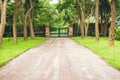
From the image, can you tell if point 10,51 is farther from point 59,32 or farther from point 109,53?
point 59,32

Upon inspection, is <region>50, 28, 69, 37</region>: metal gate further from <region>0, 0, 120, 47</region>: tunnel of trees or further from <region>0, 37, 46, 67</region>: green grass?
<region>0, 37, 46, 67</region>: green grass

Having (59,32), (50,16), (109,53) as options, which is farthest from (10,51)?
(50,16)

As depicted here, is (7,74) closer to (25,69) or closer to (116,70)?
(25,69)

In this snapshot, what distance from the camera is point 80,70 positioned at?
14.1 metres

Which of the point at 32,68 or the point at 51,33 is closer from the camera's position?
the point at 32,68

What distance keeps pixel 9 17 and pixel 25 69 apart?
40.7m

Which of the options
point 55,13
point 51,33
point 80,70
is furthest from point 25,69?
point 55,13

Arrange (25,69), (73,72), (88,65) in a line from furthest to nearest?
1. (88,65)
2. (25,69)
3. (73,72)

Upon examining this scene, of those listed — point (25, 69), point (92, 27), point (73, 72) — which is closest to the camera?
point (73, 72)

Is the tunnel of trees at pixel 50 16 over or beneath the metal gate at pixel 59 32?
over

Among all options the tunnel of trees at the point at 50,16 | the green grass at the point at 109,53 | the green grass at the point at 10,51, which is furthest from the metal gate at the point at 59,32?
the green grass at the point at 109,53

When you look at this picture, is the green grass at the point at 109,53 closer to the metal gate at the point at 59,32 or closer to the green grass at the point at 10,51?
the green grass at the point at 10,51

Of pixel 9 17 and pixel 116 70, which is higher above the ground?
pixel 9 17

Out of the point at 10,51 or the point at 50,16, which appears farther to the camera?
the point at 50,16
